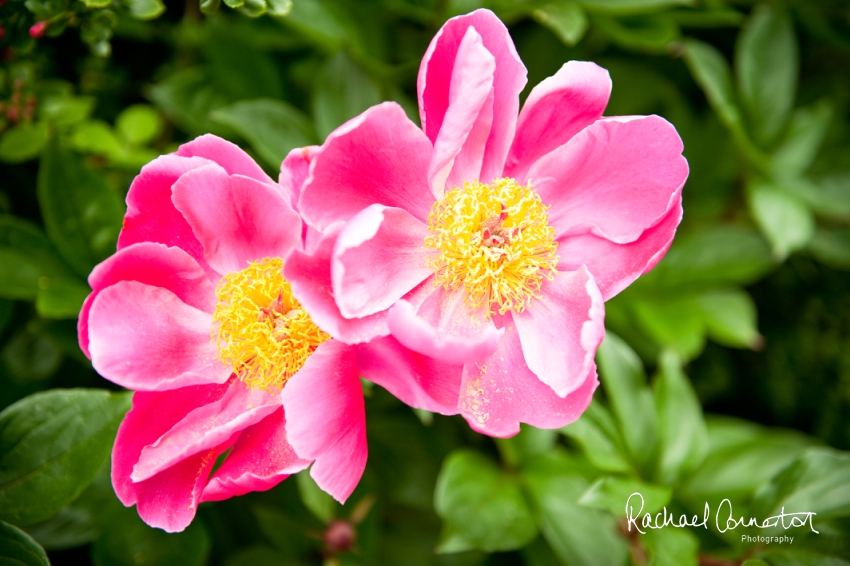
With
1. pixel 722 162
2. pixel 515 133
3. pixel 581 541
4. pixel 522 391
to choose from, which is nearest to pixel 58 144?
pixel 515 133

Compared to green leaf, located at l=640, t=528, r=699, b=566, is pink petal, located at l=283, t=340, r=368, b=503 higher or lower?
higher

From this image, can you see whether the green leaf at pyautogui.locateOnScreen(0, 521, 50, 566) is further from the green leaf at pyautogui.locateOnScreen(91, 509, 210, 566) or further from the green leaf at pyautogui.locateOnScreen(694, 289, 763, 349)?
the green leaf at pyautogui.locateOnScreen(694, 289, 763, 349)

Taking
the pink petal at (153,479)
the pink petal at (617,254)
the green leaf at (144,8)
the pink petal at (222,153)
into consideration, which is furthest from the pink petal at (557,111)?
the pink petal at (153,479)

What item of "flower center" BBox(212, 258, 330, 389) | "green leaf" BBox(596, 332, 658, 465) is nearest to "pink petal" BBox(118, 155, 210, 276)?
"flower center" BBox(212, 258, 330, 389)

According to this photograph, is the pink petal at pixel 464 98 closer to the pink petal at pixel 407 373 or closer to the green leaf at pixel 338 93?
the pink petal at pixel 407 373

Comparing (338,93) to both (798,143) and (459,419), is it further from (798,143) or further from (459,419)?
(798,143)
